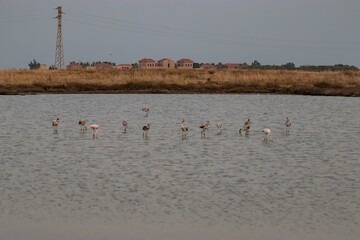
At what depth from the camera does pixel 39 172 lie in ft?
53.7

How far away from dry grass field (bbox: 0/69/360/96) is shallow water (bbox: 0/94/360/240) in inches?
832

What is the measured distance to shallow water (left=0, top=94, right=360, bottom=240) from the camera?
1113 cm

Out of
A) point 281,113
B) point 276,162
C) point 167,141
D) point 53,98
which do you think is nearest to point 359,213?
A: point 276,162

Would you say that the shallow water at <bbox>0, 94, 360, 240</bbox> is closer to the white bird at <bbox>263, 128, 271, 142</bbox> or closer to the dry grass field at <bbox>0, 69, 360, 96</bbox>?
the white bird at <bbox>263, 128, 271, 142</bbox>

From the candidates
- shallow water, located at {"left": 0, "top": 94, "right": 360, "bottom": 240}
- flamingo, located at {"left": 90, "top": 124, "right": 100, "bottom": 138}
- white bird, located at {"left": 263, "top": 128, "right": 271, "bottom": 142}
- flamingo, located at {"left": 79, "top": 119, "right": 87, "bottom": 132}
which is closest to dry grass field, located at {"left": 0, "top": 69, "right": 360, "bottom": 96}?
shallow water, located at {"left": 0, "top": 94, "right": 360, "bottom": 240}

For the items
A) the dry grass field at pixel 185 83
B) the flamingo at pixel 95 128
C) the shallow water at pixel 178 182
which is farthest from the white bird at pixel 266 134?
the dry grass field at pixel 185 83

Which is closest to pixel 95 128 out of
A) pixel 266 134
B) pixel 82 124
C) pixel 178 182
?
pixel 82 124

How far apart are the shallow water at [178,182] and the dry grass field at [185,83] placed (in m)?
21.1

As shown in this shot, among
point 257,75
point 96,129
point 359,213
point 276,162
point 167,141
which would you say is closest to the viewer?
point 359,213

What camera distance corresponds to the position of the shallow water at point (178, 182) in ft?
36.5

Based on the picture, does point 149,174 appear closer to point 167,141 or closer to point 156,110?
point 167,141

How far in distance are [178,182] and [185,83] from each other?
40273mm

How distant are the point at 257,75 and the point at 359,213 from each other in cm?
4567

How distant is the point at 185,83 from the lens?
55031 millimetres
